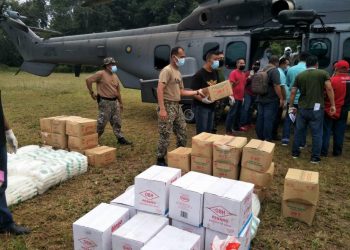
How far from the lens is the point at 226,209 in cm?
273

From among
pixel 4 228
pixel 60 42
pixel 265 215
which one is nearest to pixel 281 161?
pixel 265 215

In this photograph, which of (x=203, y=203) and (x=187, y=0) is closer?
(x=203, y=203)

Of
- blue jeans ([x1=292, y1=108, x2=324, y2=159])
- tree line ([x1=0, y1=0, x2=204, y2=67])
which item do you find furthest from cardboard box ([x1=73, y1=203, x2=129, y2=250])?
tree line ([x1=0, y1=0, x2=204, y2=67])

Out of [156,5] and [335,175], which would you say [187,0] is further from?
[335,175]

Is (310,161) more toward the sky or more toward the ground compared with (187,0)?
more toward the ground

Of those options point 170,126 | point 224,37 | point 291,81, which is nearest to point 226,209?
point 170,126

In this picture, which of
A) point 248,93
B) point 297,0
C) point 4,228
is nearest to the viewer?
Result: point 4,228

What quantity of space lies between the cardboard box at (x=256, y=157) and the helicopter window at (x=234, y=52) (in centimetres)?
465

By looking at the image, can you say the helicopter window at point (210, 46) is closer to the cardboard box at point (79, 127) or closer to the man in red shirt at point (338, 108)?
the man in red shirt at point (338, 108)

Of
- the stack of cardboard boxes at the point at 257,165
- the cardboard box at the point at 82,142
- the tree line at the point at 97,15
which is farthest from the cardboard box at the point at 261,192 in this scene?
the tree line at the point at 97,15

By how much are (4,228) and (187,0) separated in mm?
44215

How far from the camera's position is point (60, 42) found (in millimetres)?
12039

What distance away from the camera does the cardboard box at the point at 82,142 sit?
18.6 ft

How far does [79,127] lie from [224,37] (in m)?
4.65
